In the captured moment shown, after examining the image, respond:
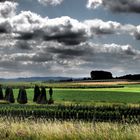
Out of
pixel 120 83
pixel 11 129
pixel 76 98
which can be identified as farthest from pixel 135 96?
pixel 11 129

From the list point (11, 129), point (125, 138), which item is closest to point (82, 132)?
point (125, 138)

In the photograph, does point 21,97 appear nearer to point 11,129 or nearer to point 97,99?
point 97,99

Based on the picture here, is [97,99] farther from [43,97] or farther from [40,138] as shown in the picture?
[40,138]

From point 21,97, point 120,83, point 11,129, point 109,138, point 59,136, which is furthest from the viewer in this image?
point 120,83

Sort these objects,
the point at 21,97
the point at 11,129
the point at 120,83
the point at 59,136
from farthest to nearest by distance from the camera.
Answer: the point at 120,83 < the point at 21,97 < the point at 11,129 < the point at 59,136

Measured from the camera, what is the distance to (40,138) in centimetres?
1712

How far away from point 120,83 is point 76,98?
198 feet

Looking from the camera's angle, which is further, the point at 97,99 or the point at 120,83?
the point at 120,83

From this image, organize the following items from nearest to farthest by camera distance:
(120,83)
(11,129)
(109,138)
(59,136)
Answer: (109,138) → (59,136) → (11,129) → (120,83)

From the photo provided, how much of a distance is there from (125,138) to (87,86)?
174437 millimetres

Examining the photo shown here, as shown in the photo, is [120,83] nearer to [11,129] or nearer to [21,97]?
[21,97]

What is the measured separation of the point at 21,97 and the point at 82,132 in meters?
111

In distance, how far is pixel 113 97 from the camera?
129 m

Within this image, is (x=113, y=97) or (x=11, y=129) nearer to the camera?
(x=11, y=129)
